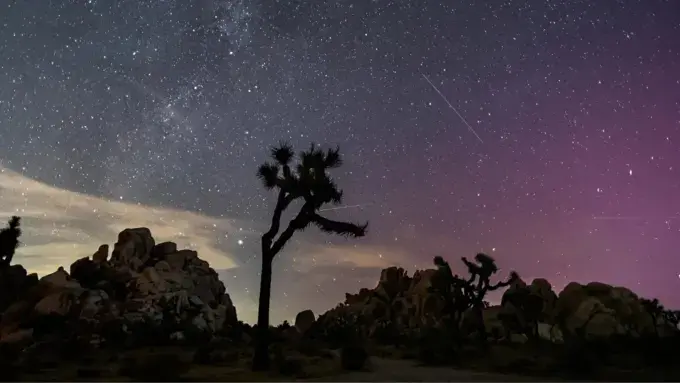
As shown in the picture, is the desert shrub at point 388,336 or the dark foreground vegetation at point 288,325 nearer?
the dark foreground vegetation at point 288,325

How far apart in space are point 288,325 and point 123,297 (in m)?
15.3

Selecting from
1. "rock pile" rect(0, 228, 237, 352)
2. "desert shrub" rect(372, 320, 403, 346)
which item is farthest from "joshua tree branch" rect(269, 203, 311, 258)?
"desert shrub" rect(372, 320, 403, 346)

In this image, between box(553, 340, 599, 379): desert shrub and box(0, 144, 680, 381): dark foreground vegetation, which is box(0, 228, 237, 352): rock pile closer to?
box(0, 144, 680, 381): dark foreground vegetation

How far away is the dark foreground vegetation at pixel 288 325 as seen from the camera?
53.4ft

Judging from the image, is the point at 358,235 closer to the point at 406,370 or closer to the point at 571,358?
the point at 406,370

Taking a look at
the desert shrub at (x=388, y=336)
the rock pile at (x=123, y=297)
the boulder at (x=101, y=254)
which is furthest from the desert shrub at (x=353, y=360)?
the boulder at (x=101, y=254)

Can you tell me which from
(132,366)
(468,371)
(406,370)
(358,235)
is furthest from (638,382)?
(132,366)

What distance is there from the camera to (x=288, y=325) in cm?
4556

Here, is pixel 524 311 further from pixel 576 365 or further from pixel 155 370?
pixel 155 370

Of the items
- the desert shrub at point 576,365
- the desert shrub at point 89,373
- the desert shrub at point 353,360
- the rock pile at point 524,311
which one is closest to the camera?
the desert shrub at point 89,373

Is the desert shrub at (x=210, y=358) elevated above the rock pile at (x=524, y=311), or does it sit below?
below

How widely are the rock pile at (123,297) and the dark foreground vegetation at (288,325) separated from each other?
10 centimetres

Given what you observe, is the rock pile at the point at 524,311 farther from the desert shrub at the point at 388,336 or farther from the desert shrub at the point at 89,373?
the desert shrub at the point at 89,373

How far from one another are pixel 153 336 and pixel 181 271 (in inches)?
493
